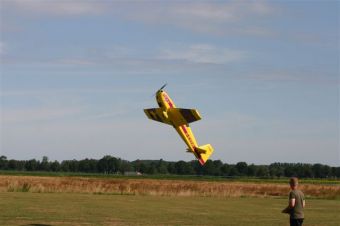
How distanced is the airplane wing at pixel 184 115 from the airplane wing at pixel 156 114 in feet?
2.54

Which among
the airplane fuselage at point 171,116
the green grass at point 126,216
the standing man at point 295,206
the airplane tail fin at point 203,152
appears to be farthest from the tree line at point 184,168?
the standing man at point 295,206

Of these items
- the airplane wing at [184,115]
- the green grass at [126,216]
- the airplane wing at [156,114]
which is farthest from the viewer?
the airplane wing at [156,114]

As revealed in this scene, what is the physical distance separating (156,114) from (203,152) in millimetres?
7003

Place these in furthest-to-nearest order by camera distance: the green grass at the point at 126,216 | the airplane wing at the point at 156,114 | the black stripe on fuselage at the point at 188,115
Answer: the airplane wing at the point at 156,114 → the black stripe on fuselage at the point at 188,115 → the green grass at the point at 126,216

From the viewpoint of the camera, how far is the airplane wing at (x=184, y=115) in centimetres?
3457

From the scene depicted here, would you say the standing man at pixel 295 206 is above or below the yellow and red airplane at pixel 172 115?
below

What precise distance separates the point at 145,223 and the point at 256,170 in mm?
164478

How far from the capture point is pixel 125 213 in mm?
24484

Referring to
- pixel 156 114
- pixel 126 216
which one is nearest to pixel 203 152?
pixel 156 114

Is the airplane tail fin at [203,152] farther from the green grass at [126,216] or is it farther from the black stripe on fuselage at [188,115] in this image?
the green grass at [126,216]

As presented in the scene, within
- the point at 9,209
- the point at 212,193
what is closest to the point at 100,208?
the point at 9,209

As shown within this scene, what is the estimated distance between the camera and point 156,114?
3662 centimetres

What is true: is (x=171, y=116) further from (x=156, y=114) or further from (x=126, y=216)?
(x=126, y=216)

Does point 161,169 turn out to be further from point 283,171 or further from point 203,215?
point 203,215
